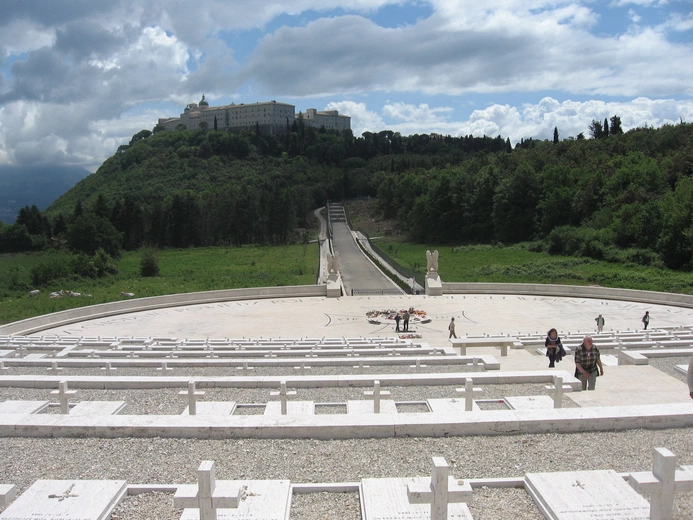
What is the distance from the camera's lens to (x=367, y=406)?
9.97 metres

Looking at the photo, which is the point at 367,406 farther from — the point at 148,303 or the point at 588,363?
the point at 148,303

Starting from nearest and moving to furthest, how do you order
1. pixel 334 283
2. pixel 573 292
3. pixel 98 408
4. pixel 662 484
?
1. pixel 662 484
2. pixel 98 408
3. pixel 573 292
4. pixel 334 283

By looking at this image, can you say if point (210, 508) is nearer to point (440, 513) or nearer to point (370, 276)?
point (440, 513)

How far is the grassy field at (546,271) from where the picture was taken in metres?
39.1

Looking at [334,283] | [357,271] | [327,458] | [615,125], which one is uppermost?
[615,125]

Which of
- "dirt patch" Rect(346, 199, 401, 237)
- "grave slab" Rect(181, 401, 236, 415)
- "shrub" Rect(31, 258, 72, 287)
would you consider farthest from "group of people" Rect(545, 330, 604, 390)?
"dirt patch" Rect(346, 199, 401, 237)

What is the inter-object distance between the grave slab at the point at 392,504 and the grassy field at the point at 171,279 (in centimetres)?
2990

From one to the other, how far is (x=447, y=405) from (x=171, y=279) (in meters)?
39.9

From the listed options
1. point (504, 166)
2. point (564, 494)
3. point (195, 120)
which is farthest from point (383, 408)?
point (195, 120)

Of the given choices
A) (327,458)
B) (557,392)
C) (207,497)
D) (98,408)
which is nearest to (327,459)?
(327,458)

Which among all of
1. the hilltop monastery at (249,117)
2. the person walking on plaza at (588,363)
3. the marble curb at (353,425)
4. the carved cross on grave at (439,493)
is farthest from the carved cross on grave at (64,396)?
the hilltop monastery at (249,117)

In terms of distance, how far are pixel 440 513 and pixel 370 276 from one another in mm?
40731

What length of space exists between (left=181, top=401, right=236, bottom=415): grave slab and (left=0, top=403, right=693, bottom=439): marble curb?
1629 mm

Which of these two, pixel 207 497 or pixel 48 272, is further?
pixel 48 272
